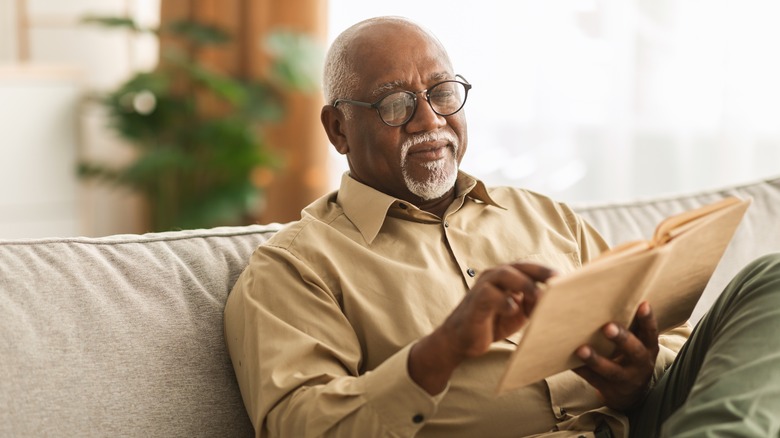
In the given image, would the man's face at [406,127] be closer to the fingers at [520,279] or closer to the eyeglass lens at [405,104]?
the eyeglass lens at [405,104]

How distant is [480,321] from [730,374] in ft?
1.12

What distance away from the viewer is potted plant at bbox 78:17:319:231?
171 inches

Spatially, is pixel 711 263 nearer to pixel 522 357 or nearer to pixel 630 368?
pixel 630 368

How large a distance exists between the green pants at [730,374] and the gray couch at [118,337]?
0.66 m

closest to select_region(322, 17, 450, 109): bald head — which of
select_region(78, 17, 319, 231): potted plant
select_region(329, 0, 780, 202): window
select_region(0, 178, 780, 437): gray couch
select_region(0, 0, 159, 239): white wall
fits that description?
select_region(0, 178, 780, 437): gray couch

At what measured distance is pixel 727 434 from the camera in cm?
125

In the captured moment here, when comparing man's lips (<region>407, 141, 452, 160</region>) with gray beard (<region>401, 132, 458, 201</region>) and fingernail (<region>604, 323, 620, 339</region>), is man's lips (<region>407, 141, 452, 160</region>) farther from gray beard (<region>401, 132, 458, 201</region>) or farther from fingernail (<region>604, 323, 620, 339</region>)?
fingernail (<region>604, 323, 620, 339</region>)

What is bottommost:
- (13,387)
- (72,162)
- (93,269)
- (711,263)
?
(72,162)

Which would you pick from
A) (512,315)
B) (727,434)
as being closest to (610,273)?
(512,315)

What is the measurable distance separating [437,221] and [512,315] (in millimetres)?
501

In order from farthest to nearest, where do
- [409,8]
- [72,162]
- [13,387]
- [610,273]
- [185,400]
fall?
1. [72,162]
2. [409,8]
3. [185,400]
4. [13,387]
5. [610,273]

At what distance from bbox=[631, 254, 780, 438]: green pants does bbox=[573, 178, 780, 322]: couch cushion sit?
470mm

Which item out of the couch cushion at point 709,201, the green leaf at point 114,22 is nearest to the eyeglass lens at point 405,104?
the couch cushion at point 709,201

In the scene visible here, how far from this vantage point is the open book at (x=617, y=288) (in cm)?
120
